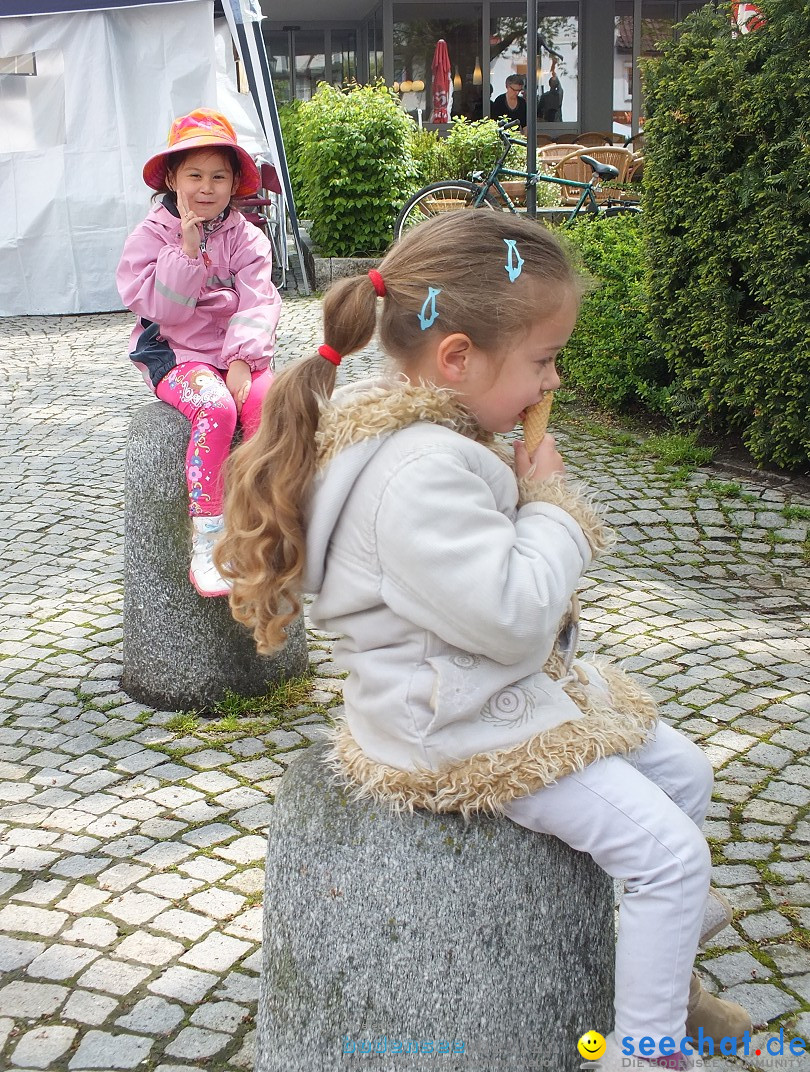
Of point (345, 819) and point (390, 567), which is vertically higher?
point (390, 567)

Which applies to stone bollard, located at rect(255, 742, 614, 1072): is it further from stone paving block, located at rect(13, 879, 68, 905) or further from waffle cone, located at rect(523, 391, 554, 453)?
stone paving block, located at rect(13, 879, 68, 905)

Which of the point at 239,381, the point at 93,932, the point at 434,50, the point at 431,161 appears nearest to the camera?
the point at 93,932

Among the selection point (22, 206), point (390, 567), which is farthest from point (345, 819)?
point (22, 206)

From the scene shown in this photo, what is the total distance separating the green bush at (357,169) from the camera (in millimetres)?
11562

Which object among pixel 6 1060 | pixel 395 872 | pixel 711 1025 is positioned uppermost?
pixel 395 872

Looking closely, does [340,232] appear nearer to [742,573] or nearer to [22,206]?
[22,206]

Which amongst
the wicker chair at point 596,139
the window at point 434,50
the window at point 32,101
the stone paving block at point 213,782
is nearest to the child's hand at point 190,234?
the stone paving block at point 213,782

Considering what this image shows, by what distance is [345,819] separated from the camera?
1984mm

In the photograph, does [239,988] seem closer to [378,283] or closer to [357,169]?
[378,283]

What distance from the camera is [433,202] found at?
35.2 ft

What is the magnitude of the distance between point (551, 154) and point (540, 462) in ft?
44.2

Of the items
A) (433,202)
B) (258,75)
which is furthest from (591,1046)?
(258,75)

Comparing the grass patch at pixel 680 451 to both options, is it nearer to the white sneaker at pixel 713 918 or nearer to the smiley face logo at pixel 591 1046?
the white sneaker at pixel 713 918

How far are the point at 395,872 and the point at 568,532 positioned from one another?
62 cm
